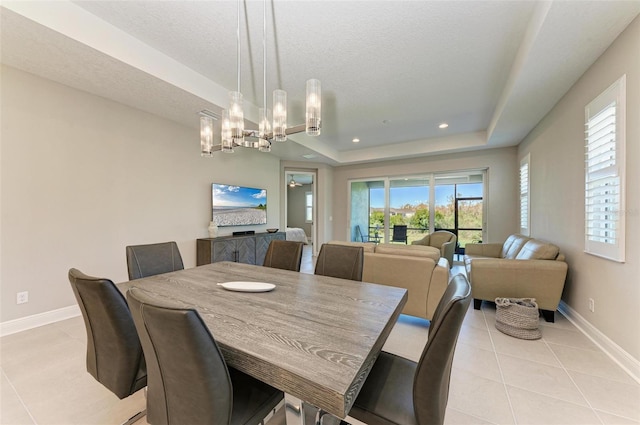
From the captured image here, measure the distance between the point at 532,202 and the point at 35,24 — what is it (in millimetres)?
6082

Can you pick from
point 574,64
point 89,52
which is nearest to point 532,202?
point 574,64

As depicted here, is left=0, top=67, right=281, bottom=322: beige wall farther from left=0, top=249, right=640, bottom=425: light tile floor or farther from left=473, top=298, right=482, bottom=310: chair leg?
left=473, top=298, right=482, bottom=310: chair leg

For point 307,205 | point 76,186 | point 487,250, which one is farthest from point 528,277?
point 307,205

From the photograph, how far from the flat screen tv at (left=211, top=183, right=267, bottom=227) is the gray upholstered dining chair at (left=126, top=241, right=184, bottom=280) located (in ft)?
7.01

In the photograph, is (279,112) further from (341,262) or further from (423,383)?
(423,383)

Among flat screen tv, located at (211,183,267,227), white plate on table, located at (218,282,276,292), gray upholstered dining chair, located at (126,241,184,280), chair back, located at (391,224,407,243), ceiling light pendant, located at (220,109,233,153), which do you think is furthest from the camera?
chair back, located at (391,224,407,243)

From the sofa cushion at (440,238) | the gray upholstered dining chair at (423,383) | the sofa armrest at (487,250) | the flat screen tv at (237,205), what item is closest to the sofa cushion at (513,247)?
the sofa armrest at (487,250)

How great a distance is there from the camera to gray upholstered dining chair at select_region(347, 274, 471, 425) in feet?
2.74

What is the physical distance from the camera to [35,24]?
1.87 meters

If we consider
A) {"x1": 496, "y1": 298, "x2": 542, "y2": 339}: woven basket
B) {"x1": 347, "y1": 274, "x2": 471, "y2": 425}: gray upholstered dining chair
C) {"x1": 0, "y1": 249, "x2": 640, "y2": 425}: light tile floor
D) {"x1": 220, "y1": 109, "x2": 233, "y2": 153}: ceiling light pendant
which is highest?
{"x1": 220, "y1": 109, "x2": 233, "y2": 153}: ceiling light pendant

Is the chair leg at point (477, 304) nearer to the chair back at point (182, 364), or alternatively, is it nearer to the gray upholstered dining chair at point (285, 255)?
the gray upholstered dining chair at point (285, 255)

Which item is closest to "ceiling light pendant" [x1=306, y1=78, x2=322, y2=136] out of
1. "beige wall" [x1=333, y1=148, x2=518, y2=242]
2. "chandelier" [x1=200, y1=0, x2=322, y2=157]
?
"chandelier" [x1=200, y1=0, x2=322, y2=157]

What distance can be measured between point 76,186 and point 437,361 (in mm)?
3911

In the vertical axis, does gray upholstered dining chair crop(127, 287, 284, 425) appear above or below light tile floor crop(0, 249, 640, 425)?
above
